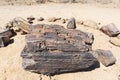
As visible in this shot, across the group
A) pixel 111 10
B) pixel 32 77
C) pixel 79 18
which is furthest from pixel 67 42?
pixel 111 10

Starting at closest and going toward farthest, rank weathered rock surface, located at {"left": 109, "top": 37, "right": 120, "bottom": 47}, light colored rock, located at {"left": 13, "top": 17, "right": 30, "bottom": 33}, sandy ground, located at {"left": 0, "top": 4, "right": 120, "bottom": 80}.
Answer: sandy ground, located at {"left": 0, "top": 4, "right": 120, "bottom": 80} < weathered rock surface, located at {"left": 109, "top": 37, "right": 120, "bottom": 47} < light colored rock, located at {"left": 13, "top": 17, "right": 30, "bottom": 33}

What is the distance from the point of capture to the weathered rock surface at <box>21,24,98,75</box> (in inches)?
279

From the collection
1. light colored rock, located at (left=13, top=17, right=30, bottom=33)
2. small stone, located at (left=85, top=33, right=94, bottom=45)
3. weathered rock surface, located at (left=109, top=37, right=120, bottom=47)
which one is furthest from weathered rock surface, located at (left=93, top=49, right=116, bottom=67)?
light colored rock, located at (left=13, top=17, right=30, bottom=33)

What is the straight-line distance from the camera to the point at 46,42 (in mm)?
7410

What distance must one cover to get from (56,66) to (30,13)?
4.05 m

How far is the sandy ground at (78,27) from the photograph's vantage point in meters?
7.24

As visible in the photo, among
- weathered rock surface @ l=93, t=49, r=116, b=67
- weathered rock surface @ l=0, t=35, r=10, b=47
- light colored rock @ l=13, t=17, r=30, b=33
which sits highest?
light colored rock @ l=13, t=17, r=30, b=33

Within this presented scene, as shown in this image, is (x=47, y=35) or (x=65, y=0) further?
(x=65, y=0)

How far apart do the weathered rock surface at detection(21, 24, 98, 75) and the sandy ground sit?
0.65 feet

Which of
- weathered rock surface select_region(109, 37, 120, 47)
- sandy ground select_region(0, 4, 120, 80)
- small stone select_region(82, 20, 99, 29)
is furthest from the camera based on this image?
small stone select_region(82, 20, 99, 29)

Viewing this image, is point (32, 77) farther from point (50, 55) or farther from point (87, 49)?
point (87, 49)

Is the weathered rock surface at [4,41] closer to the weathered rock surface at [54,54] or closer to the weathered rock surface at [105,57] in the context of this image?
the weathered rock surface at [54,54]

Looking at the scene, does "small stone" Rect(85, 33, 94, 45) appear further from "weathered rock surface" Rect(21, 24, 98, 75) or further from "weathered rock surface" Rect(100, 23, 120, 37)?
"weathered rock surface" Rect(100, 23, 120, 37)

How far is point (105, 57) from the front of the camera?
7.73 meters
